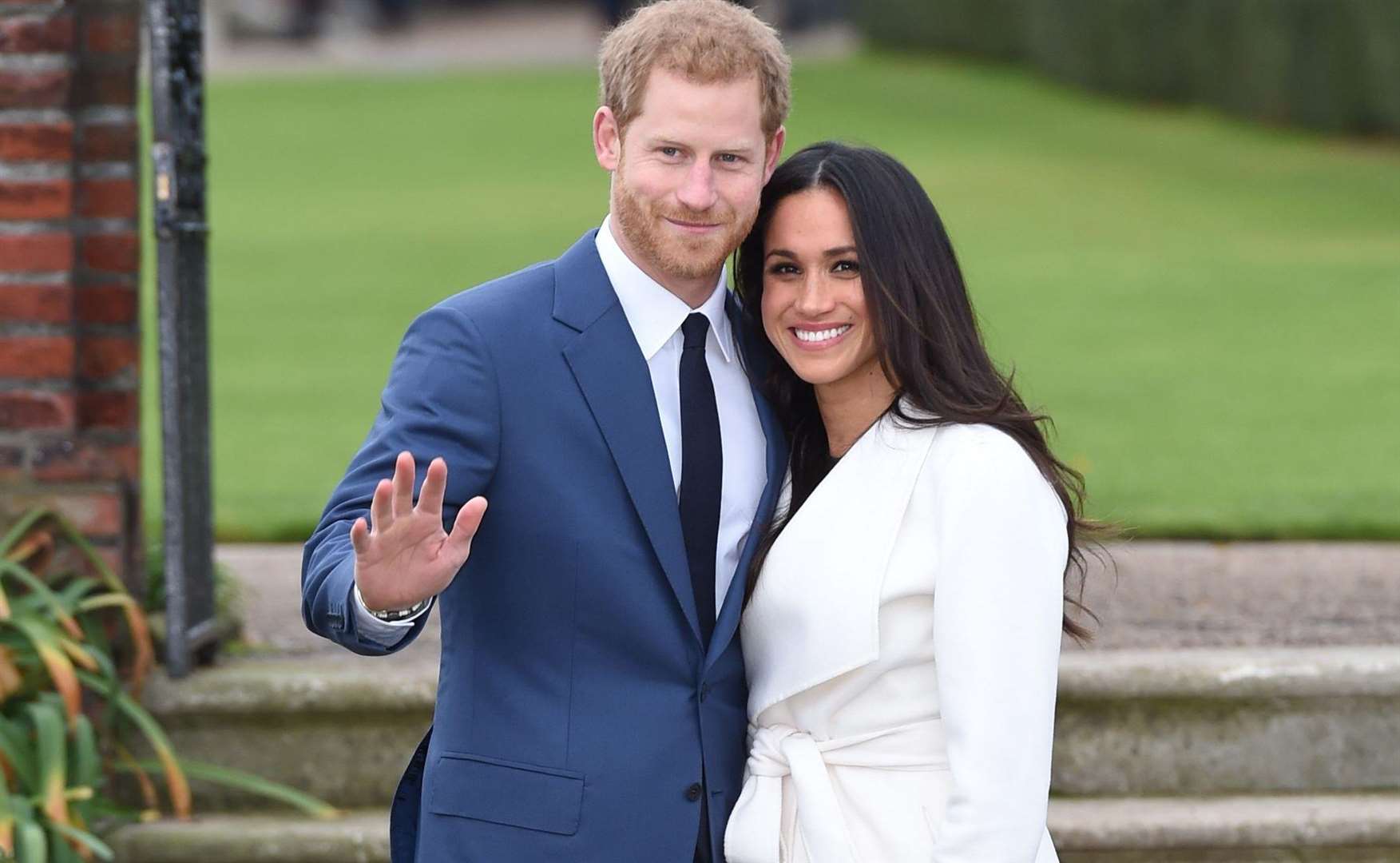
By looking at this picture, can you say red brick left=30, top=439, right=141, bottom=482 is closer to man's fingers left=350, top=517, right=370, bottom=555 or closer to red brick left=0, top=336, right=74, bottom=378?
red brick left=0, top=336, right=74, bottom=378

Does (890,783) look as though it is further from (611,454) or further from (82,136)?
(82,136)

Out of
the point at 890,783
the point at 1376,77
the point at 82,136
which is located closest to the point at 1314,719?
the point at 890,783

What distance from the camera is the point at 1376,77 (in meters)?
16.4

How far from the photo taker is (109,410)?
434 centimetres

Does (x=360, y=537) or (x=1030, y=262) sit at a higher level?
(x=360, y=537)

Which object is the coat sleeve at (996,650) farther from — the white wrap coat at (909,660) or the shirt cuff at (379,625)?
the shirt cuff at (379,625)

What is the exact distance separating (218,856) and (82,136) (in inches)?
63.0

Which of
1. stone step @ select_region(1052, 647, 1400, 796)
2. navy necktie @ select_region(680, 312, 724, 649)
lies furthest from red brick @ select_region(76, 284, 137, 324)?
stone step @ select_region(1052, 647, 1400, 796)

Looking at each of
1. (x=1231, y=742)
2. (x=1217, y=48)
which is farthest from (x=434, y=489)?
(x=1217, y=48)

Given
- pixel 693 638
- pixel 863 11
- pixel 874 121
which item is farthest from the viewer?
pixel 863 11

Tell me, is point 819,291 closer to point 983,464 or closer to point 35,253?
point 983,464

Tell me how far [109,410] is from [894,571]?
2313 mm

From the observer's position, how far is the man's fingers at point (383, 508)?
2.36m

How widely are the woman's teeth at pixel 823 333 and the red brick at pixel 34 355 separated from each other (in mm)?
2071
